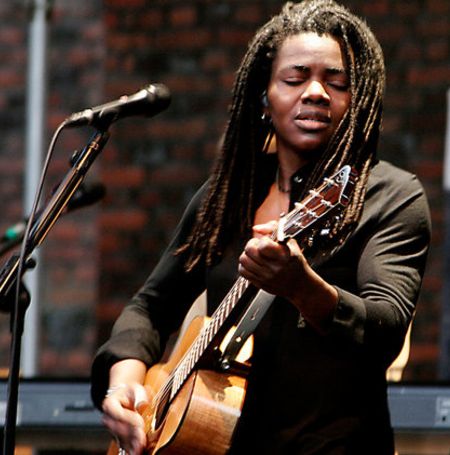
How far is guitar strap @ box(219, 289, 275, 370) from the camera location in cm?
205

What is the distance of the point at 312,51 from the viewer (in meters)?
2.11

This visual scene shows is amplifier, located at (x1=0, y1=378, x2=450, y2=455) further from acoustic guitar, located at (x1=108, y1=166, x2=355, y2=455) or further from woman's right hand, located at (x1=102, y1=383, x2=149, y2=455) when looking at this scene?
acoustic guitar, located at (x1=108, y1=166, x2=355, y2=455)

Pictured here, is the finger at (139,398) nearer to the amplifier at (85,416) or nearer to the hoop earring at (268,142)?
the hoop earring at (268,142)

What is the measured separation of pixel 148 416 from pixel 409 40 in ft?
10.9

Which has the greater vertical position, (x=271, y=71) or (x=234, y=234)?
(x=271, y=71)

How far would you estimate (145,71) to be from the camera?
5223 mm

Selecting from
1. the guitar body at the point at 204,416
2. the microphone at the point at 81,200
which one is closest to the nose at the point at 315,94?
the guitar body at the point at 204,416

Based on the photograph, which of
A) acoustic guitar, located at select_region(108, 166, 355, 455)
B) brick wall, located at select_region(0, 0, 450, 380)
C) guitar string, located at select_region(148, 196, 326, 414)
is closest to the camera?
guitar string, located at select_region(148, 196, 326, 414)

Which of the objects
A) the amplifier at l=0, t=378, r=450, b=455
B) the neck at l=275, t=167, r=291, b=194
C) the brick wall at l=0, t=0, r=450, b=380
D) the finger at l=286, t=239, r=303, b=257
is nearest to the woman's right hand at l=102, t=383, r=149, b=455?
the neck at l=275, t=167, r=291, b=194

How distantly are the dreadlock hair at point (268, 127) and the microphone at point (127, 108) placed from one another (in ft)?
0.58

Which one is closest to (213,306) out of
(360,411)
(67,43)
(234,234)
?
(234,234)

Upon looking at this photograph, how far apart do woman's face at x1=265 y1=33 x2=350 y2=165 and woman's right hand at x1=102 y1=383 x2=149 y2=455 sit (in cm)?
58

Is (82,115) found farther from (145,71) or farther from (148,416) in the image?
(145,71)

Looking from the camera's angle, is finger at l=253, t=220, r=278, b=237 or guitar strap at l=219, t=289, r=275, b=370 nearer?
finger at l=253, t=220, r=278, b=237
